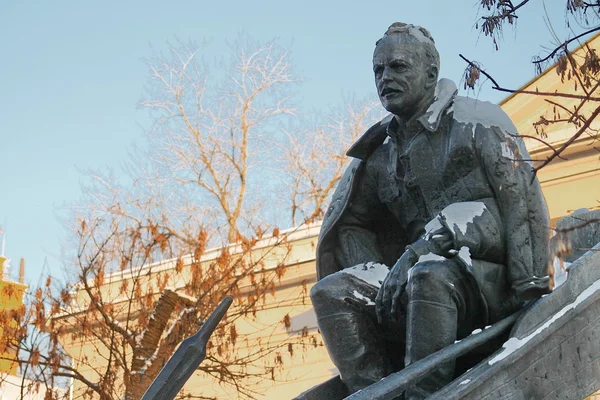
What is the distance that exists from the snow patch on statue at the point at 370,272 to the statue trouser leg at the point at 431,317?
328mm

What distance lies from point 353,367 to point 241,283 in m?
14.7

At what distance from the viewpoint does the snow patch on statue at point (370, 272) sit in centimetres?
515

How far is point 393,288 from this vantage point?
496 cm

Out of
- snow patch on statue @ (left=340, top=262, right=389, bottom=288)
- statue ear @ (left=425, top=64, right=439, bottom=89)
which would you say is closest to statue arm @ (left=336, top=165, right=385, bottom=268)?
snow patch on statue @ (left=340, top=262, right=389, bottom=288)

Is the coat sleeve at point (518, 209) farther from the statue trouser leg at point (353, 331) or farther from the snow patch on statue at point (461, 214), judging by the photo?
the statue trouser leg at point (353, 331)

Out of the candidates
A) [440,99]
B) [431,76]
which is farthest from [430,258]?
[431,76]

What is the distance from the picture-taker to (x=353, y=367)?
16.6ft

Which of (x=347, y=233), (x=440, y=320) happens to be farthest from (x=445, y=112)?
(x=440, y=320)

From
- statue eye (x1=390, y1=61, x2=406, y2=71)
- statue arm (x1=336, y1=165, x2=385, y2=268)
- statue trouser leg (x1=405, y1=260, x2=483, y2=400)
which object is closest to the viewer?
statue trouser leg (x1=405, y1=260, x2=483, y2=400)

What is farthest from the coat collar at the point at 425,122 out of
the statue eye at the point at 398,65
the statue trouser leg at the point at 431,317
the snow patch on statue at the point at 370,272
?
the statue trouser leg at the point at 431,317

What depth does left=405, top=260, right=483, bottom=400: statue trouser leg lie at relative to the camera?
4.75 metres

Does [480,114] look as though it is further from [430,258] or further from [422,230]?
[430,258]

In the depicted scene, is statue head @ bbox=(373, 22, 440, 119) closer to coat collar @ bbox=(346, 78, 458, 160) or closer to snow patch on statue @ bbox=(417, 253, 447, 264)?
coat collar @ bbox=(346, 78, 458, 160)

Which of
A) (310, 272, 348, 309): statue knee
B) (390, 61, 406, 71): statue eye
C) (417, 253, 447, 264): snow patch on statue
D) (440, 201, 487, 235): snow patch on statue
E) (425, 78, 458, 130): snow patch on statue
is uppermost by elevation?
(390, 61, 406, 71): statue eye
